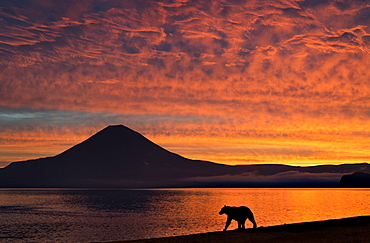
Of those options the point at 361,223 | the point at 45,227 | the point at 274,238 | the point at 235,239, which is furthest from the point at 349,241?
the point at 45,227

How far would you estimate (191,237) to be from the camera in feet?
108

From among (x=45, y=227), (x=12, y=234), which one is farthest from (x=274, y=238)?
(x=45, y=227)

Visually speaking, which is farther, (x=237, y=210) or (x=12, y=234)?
(x=12, y=234)

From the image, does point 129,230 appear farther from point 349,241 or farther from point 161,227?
point 349,241

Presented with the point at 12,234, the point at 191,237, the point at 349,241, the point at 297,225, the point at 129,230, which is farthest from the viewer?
the point at 129,230

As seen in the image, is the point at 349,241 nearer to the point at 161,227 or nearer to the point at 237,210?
the point at 237,210

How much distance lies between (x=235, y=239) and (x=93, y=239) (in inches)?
1307

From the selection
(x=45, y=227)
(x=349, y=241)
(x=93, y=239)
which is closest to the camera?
(x=349, y=241)

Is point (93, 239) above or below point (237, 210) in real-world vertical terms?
below

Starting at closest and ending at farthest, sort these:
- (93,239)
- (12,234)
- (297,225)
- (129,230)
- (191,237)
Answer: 1. (191,237)
2. (297,225)
3. (93,239)
4. (12,234)
5. (129,230)

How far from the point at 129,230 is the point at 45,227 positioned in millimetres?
15289

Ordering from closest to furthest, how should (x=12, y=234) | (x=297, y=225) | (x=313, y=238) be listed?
(x=313, y=238) → (x=297, y=225) → (x=12, y=234)

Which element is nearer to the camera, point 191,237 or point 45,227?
point 191,237

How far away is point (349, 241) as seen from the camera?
27766mm
